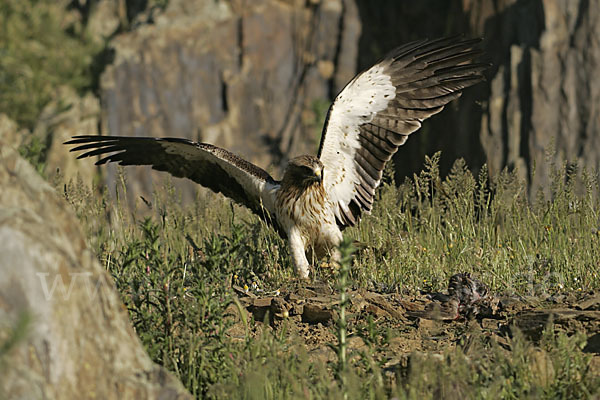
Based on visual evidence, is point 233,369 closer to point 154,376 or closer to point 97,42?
point 154,376

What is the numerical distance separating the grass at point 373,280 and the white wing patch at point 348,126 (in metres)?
0.31

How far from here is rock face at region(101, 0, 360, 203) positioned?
10.8 m

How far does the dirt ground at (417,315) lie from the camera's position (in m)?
3.68

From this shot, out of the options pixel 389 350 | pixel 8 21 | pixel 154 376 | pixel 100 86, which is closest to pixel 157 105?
pixel 100 86

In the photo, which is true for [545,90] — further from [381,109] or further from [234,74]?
[234,74]

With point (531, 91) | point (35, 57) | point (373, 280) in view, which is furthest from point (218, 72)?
point (373, 280)

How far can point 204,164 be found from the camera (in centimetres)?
561

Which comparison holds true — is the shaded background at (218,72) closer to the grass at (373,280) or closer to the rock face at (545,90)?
the rock face at (545,90)

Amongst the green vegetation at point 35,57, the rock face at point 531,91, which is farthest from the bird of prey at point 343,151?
the green vegetation at point 35,57

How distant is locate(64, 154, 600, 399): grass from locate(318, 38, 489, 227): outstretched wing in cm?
25

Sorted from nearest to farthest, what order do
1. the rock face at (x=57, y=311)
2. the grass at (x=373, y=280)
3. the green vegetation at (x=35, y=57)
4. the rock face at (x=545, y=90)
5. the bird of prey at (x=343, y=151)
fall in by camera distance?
the rock face at (x=57, y=311)
the grass at (x=373, y=280)
the bird of prey at (x=343, y=151)
the rock face at (x=545, y=90)
the green vegetation at (x=35, y=57)

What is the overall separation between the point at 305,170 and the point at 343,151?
2.15 feet

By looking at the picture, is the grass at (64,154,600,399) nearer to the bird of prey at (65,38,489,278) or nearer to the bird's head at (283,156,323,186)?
the bird of prey at (65,38,489,278)

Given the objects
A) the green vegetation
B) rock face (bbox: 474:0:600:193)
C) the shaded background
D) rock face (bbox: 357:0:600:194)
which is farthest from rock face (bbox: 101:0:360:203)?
rock face (bbox: 474:0:600:193)
